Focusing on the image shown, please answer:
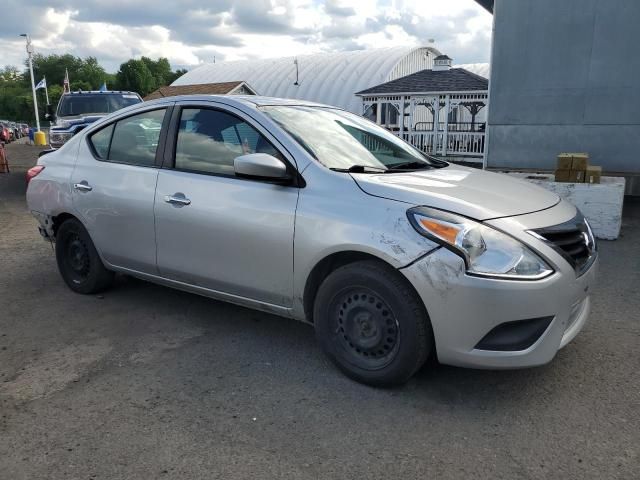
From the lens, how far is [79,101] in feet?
45.5

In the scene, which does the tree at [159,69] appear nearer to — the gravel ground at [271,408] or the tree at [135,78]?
the tree at [135,78]

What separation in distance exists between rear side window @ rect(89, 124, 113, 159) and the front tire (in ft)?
7.89

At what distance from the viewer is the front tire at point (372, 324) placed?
2.92 metres

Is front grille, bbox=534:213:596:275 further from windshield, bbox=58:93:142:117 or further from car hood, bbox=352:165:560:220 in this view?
windshield, bbox=58:93:142:117

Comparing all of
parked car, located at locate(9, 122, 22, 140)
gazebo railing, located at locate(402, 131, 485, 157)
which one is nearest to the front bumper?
gazebo railing, located at locate(402, 131, 485, 157)

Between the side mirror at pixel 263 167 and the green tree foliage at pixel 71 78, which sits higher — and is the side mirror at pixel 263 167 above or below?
below

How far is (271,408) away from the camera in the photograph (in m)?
2.99

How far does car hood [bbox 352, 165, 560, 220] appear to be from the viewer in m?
2.95

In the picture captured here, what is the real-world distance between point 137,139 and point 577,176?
5.80 meters

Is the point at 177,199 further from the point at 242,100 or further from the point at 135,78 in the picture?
the point at 135,78

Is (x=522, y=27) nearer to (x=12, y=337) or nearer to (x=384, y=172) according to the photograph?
(x=384, y=172)

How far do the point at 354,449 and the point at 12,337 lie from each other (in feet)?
9.15

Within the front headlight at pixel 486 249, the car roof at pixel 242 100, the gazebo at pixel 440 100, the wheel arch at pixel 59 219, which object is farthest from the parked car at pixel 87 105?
the front headlight at pixel 486 249

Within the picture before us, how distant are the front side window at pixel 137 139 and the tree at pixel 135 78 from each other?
322 feet
